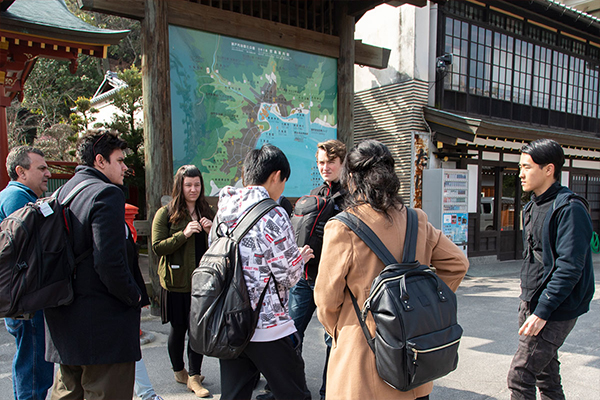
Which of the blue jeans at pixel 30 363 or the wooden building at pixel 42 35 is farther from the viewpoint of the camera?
the wooden building at pixel 42 35

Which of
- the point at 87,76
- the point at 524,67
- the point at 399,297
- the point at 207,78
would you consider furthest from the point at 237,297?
the point at 87,76

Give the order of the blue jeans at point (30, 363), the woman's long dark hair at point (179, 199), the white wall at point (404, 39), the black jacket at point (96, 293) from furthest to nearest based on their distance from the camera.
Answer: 1. the white wall at point (404, 39)
2. the woman's long dark hair at point (179, 199)
3. the blue jeans at point (30, 363)
4. the black jacket at point (96, 293)

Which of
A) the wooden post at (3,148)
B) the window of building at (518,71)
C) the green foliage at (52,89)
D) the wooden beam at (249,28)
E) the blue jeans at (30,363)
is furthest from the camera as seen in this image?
the green foliage at (52,89)

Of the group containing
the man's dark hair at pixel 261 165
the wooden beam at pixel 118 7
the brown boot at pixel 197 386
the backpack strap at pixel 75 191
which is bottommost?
the brown boot at pixel 197 386

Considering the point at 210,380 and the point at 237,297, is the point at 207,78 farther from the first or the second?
the point at 237,297

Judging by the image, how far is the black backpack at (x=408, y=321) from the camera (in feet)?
5.06

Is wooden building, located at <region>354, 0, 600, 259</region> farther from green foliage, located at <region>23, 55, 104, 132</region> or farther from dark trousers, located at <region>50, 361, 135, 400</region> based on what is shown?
green foliage, located at <region>23, 55, 104, 132</region>

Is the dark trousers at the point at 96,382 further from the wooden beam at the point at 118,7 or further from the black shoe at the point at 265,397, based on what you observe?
the wooden beam at the point at 118,7

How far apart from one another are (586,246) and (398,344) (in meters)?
1.53

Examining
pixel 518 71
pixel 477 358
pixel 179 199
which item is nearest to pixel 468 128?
pixel 518 71

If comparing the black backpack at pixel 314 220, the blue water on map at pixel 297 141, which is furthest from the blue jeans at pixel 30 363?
the blue water on map at pixel 297 141

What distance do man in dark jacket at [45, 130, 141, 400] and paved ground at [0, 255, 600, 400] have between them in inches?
48.9

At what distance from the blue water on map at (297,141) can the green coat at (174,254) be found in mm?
2692

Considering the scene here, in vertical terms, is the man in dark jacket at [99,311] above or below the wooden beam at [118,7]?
below
